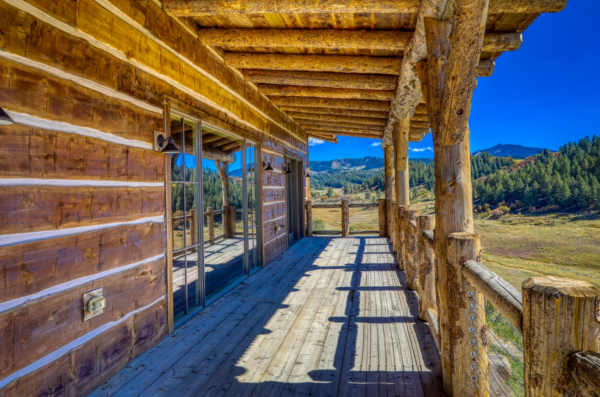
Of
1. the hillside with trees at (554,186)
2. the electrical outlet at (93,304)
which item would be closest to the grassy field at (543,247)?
the hillside with trees at (554,186)

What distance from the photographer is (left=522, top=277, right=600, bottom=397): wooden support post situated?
89 cm

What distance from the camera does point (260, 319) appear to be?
3.44m

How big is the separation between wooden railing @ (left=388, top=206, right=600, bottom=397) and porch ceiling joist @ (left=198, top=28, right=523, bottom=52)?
1969 millimetres

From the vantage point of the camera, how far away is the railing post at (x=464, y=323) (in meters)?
1.94

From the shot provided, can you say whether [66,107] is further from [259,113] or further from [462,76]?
[259,113]

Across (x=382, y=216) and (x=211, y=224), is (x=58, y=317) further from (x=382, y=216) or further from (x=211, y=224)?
(x=382, y=216)

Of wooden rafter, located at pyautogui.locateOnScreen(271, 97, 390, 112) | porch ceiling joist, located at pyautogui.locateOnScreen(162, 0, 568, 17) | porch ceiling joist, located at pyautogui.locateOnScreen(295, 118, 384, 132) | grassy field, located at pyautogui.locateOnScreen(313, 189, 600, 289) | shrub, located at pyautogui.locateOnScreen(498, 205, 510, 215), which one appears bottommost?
grassy field, located at pyautogui.locateOnScreen(313, 189, 600, 289)

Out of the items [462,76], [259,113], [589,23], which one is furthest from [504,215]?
[589,23]

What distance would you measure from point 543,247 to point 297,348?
16392 millimetres

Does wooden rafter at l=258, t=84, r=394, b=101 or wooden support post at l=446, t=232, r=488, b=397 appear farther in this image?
wooden rafter at l=258, t=84, r=394, b=101

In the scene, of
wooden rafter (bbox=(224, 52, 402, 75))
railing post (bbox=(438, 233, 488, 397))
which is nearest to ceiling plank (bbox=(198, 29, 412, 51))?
wooden rafter (bbox=(224, 52, 402, 75))

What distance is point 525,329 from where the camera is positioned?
107 cm

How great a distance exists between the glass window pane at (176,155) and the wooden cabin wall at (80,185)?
227mm

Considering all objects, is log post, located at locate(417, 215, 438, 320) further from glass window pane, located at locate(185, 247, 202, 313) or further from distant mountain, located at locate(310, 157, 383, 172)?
distant mountain, located at locate(310, 157, 383, 172)
